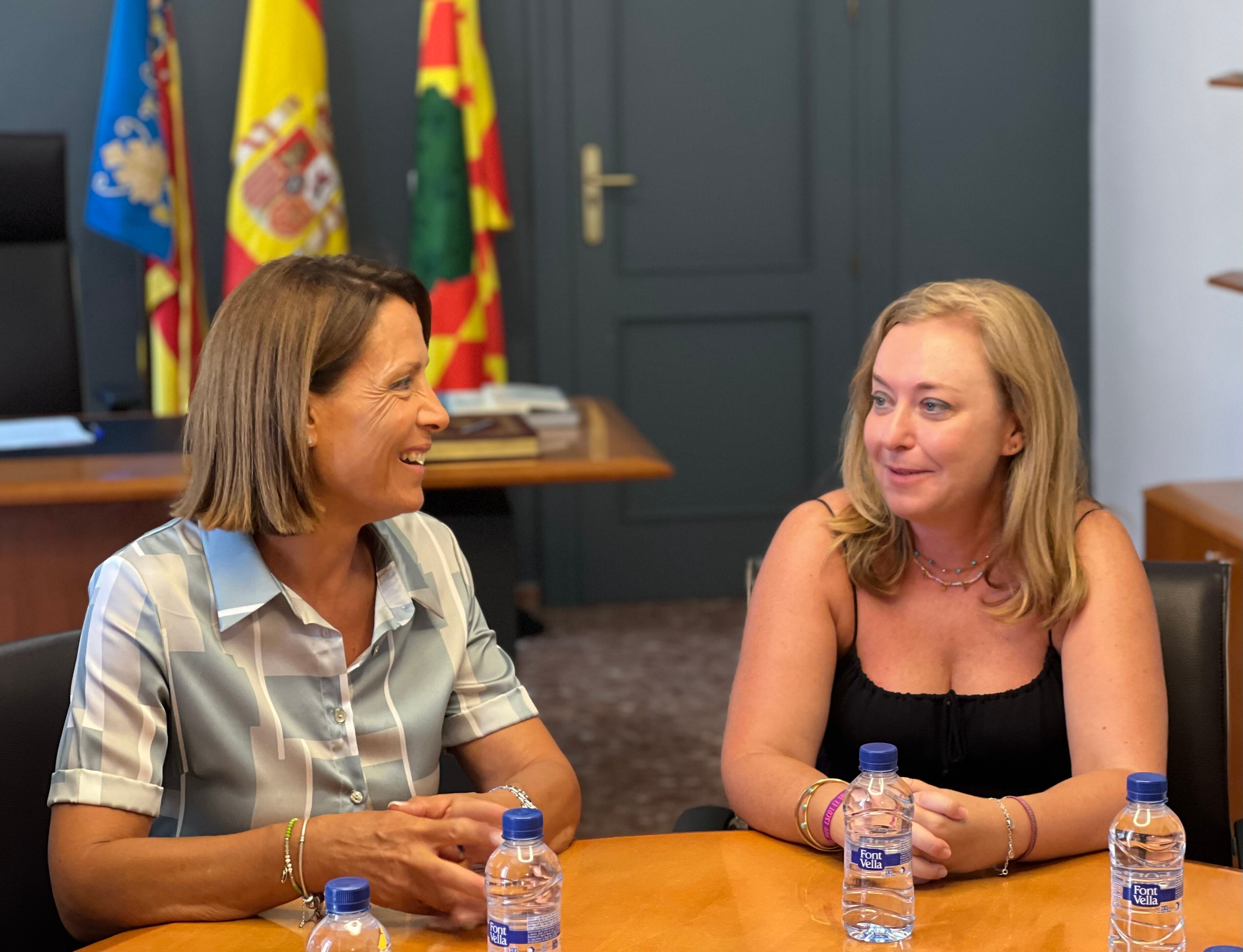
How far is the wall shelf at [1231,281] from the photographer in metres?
3.07

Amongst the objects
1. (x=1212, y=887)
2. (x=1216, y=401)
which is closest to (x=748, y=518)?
(x=1216, y=401)

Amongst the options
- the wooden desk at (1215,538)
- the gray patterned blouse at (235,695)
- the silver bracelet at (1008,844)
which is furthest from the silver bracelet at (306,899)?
the wooden desk at (1215,538)

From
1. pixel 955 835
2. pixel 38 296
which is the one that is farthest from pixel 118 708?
pixel 38 296

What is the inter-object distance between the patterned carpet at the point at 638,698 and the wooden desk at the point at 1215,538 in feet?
3.36

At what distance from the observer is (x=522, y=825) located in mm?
1087

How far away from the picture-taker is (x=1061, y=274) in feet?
15.9

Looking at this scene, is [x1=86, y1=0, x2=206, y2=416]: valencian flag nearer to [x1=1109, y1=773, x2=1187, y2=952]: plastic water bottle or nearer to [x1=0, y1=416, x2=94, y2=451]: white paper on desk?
[x1=0, y1=416, x2=94, y2=451]: white paper on desk

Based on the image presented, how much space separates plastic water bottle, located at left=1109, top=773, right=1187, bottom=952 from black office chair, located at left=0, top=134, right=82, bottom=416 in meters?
2.76

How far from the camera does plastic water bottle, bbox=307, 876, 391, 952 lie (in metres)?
1.00

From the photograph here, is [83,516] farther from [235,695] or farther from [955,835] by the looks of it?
[955,835]

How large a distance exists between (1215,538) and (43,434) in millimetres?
2278

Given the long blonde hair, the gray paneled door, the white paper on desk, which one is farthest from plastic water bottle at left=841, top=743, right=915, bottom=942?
the gray paneled door

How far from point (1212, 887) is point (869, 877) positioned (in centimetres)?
32

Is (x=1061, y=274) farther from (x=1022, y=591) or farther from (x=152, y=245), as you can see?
(x=1022, y=591)
